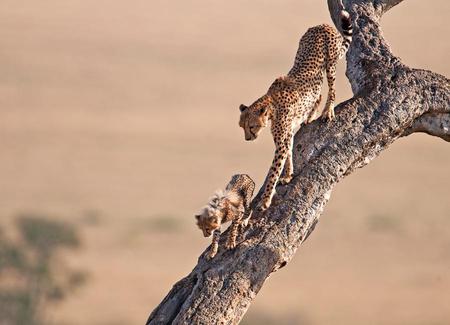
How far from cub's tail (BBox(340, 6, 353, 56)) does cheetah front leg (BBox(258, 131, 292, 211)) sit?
67cm

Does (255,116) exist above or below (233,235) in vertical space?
above

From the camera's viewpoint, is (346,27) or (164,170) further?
(164,170)

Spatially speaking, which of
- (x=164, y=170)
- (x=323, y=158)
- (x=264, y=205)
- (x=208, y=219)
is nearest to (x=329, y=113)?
(x=323, y=158)

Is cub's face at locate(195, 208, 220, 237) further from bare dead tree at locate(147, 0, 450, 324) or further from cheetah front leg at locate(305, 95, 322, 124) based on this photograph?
cheetah front leg at locate(305, 95, 322, 124)

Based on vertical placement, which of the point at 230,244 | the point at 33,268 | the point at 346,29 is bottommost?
the point at 230,244

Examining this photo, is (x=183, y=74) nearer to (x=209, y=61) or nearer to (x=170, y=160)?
(x=209, y=61)

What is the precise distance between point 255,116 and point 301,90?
1.13ft

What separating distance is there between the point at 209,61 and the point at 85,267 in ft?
44.4

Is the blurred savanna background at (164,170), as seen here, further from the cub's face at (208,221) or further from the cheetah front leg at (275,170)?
the cheetah front leg at (275,170)

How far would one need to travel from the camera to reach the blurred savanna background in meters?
21.3

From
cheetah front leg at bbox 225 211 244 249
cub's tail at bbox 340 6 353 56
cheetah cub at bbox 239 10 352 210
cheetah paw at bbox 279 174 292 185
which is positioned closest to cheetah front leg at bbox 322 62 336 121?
cheetah cub at bbox 239 10 352 210

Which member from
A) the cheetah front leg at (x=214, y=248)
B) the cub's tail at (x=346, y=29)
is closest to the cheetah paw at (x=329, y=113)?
the cub's tail at (x=346, y=29)

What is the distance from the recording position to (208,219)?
6.95 metres

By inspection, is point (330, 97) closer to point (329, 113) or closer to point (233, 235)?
point (329, 113)
